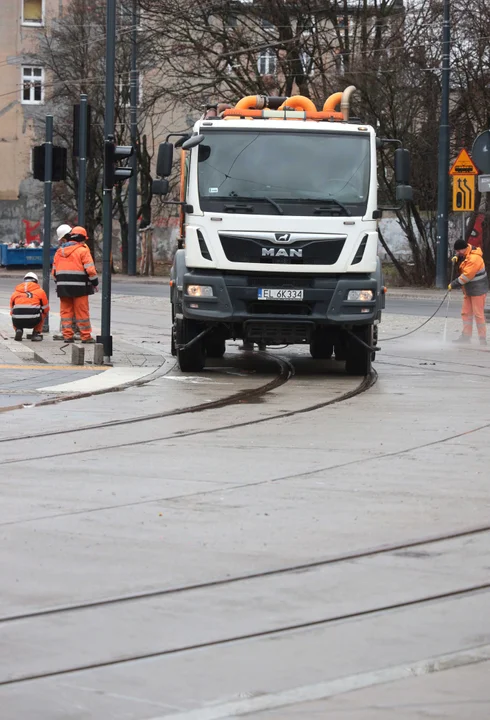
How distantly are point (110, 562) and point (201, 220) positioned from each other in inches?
359

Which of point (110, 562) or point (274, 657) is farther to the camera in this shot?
point (110, 562)

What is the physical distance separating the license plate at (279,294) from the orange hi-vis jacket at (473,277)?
6.12 metres

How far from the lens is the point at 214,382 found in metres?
14.9

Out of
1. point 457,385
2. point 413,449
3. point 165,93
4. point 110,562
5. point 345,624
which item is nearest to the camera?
point 345,624

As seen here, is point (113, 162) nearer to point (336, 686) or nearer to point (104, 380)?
point (104, 380)

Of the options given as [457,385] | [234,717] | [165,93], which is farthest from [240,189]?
[165,93]

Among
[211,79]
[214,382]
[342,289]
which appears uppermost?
[211,79]

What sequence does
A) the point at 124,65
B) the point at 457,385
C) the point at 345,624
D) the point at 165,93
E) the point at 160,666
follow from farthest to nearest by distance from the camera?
the point at 124,65 → the point at 165,93 → the point at 457,385 → the point at 345,624 → the point at 160,666

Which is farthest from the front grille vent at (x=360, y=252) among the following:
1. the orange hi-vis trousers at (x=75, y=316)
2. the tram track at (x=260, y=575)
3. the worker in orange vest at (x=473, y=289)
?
the tram track at (x=260, y=575)

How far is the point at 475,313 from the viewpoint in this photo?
2094 cm

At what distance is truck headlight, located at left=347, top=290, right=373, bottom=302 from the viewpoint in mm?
14992

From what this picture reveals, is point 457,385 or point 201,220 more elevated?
point 201,220

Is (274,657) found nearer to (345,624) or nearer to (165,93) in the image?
(345,624)

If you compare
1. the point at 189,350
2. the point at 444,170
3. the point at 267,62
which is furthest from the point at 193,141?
the point at 267,62
